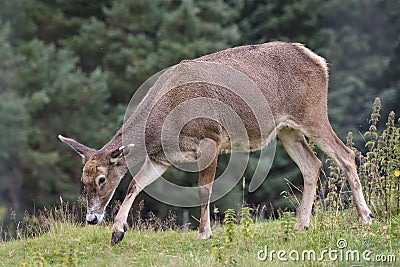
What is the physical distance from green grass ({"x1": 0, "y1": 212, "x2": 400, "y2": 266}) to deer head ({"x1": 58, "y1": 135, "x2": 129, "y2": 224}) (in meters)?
0.40

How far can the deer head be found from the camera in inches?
372

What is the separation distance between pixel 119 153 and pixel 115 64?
1788 centimetres

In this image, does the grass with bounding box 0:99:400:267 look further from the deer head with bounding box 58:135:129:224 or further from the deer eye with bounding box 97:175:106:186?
→ the deer eye with bounding box 97:175:106:186

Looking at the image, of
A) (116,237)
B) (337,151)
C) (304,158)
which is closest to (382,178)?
(337,151)

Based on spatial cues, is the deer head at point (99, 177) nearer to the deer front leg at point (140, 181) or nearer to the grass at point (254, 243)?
the deer front leg at point (140, 181)

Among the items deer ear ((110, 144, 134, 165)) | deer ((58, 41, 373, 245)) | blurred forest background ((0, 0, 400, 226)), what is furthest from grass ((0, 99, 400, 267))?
blurred forest background ((0, 0, 400, 226))

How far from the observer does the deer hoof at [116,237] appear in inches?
359

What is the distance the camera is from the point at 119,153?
9.54 metres

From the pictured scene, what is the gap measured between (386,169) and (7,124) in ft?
56.2

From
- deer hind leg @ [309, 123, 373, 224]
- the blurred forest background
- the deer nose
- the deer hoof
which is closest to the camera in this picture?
the deer hoof

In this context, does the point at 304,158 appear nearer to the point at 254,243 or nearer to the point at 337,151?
the point at 337,151

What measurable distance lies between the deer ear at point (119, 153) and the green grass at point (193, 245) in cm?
98

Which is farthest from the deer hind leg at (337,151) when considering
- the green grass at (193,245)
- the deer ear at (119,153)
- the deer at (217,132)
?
the deer ear at (119,153)

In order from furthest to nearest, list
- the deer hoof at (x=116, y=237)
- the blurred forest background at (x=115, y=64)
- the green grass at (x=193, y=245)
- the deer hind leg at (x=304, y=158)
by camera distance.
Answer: the blurred forest background at (x=115, y=64)
the deer hind leg at (x=304, y=158)
the deer hoof at (x=116, y=237)
the green grass at (x=193, y=245)
